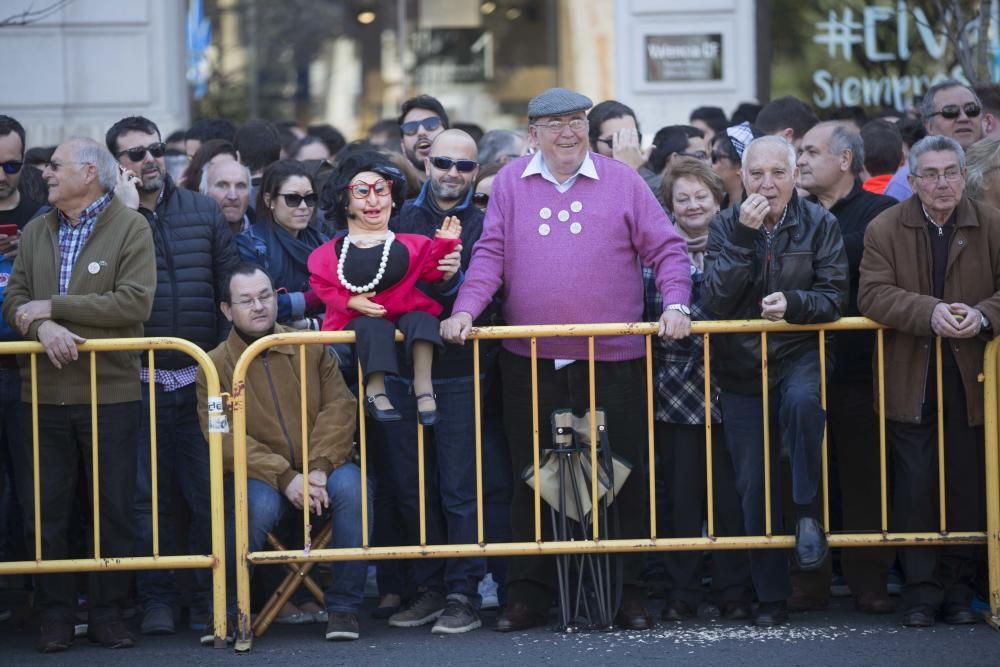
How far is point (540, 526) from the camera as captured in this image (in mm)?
7090

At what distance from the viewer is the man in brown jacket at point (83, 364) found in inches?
276

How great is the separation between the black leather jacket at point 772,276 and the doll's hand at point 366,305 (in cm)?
154

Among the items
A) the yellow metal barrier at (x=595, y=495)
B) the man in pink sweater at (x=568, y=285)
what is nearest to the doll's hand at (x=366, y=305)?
the yellow metal barrier at (x=595, y=495)

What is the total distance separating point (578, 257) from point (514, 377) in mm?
660

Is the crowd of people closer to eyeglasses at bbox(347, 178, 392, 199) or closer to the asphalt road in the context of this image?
eyeglasses at bbox(347, 178, 392, 199)

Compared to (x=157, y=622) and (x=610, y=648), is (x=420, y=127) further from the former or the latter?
(x=610, y=648)

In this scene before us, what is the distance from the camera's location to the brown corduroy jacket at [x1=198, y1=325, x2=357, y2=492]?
23.3 ft

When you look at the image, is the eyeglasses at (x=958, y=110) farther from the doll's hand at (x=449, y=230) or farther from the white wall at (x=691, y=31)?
the white wall at (x=691, y=31)

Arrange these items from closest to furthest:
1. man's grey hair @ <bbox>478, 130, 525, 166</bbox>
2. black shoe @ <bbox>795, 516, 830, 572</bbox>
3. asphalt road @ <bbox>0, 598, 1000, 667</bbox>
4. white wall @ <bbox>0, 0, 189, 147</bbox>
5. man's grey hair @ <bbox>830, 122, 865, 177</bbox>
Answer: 1. asphalt road @ <bbox>0, 598, 1000, 667</bbox>
2. black shoe @ <bbox>795, 516, 830, 572</bbox>
3. man's grey hair @ <bbox>830, 122, 865, 177</bbox>
4. man's grey hair @ <bbox>478, 130, 525, 166</bbox>
5. white wall @ <bbox>0, 0, 189, 147</bbox>

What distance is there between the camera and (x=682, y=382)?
24.0 ft

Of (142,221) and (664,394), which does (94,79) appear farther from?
(664,394)

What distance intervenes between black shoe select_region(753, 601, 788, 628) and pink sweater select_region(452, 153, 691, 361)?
1.34 metres

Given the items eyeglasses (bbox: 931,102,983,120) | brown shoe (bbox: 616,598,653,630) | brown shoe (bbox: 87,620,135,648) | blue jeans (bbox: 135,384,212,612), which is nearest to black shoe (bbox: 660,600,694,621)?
brown shoe (bbox: 616,598,653,630)

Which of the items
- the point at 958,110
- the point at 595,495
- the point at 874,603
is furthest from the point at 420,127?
the point at 874,603
